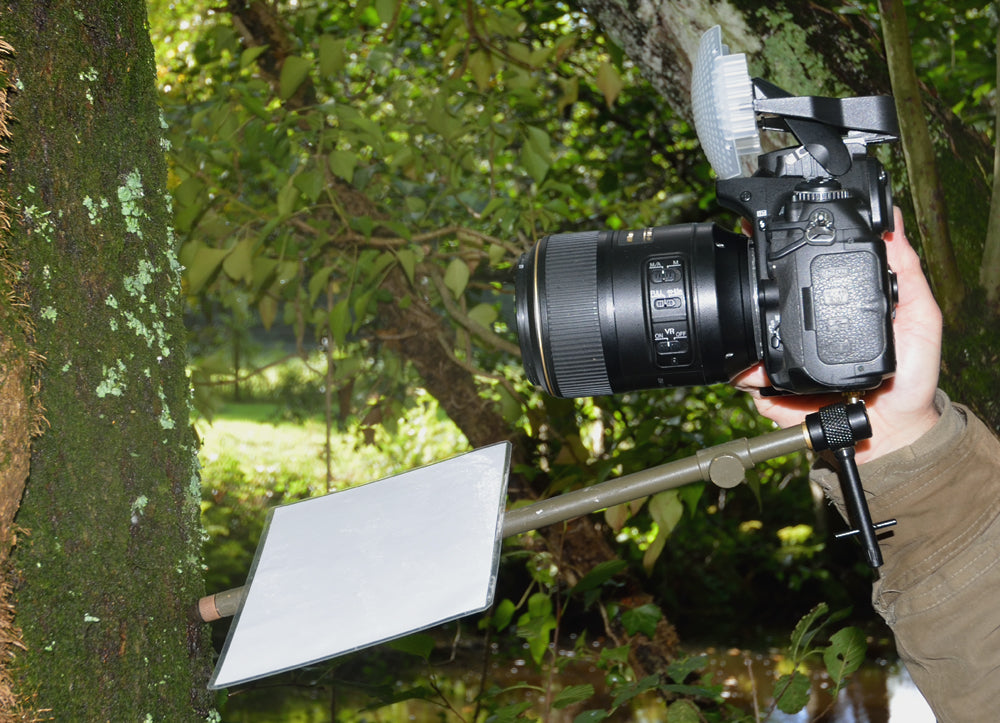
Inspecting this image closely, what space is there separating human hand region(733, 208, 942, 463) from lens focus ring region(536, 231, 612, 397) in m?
0.23

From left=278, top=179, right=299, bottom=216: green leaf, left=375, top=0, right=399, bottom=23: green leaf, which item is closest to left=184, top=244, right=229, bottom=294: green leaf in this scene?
left=278, top=179, right=299, bottom=216: green leaf

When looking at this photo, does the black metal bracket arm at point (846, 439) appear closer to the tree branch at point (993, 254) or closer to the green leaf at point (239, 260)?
the tree branch at point (993, 254)

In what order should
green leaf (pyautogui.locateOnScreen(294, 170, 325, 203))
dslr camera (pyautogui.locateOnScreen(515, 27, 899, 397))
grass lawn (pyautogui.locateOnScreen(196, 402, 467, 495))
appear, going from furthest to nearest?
grass lawn (pyautogui.locateOnScreen(196, 402, 467, 495))
green leaf (pyautogui.locateOnScreen(294, 170, 325, 203))
dslr camera (pyautogui.locateOnScreen(515, 27, 899, 397))

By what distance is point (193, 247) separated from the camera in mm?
1347

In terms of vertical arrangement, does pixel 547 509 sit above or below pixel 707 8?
below

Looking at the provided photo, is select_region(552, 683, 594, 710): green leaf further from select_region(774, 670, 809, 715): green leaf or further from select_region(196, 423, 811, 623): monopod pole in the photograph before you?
select_region(196, 423, 811, 623): monopod pole

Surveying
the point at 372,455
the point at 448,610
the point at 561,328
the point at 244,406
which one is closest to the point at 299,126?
the point at 561,328

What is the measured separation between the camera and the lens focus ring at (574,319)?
0.73 m

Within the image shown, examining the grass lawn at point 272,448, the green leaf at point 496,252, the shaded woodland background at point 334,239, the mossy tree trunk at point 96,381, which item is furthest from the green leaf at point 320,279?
the grass lawn at point 272,448

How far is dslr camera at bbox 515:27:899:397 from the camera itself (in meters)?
0.66

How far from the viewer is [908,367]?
2.32 feet

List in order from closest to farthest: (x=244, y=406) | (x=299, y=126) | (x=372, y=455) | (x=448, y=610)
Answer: (x=448, y=610) → (x=299, y=126) → (x=372, y=455) → (x=244, y=406)

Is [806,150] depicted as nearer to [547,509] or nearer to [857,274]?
[857,274]

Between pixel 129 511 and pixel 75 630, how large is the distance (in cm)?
8
